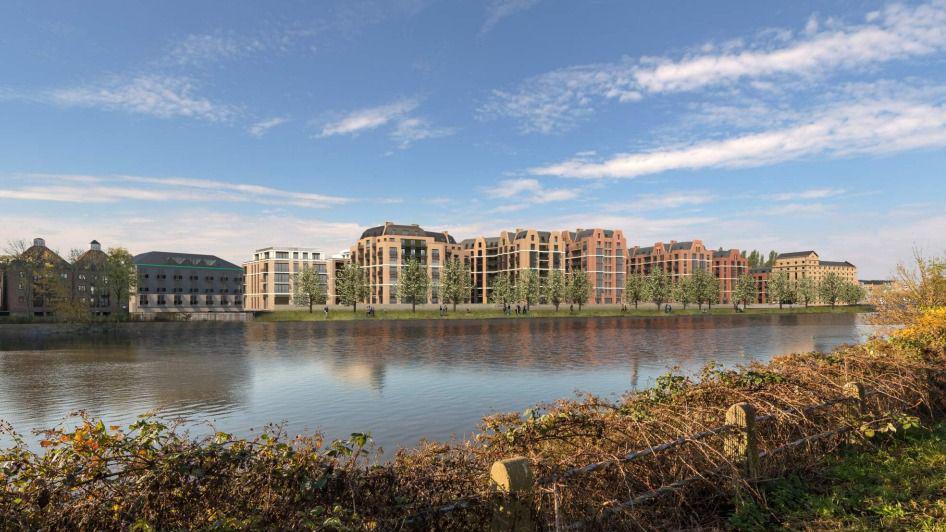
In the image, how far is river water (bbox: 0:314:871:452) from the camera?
18.3 m

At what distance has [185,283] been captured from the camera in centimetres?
14038

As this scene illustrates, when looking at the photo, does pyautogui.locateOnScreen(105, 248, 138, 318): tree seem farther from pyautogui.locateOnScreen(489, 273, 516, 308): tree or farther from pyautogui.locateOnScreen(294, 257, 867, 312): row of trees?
pyautogui.locateOnScreen(489, 273, 516, 308): tree

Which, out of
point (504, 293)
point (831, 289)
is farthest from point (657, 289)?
point (831, 289)

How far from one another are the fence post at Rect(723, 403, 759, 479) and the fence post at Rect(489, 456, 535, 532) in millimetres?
4299

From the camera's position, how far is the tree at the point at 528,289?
118 meters

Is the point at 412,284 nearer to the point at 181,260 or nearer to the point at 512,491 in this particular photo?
the point at 181,260

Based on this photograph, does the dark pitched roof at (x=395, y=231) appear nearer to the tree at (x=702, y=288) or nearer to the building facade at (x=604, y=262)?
the building facade at (x=604, y=262)

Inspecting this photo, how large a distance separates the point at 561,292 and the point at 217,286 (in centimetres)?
9880

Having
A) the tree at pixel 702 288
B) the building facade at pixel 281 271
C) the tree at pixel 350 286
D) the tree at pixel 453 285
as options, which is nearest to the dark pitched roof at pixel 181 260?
the building facade at pixel 281 271

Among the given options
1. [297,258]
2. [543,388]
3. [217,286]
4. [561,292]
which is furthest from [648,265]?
[543,388]

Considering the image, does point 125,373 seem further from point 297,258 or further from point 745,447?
point 297,258

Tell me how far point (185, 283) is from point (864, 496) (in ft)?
519

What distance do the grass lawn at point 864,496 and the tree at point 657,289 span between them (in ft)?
404

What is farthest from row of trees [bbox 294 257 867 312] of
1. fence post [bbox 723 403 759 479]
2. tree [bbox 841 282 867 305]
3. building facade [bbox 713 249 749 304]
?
fence post [bbox 723 403 759 479]
